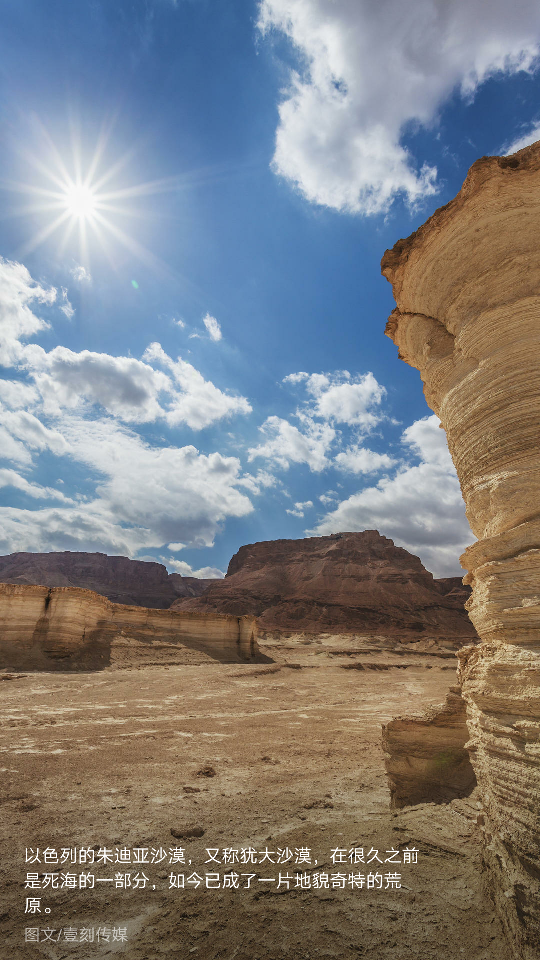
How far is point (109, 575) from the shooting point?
4269 inches

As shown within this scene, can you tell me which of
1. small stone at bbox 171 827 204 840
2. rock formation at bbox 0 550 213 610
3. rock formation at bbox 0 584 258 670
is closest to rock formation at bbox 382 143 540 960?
small stone at bbox 171 827 204 840

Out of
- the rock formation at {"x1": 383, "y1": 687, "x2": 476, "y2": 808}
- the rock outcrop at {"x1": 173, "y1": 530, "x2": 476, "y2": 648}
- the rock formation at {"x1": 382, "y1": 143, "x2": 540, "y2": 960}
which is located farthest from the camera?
the rock outcrop at {"x1": 173, "y1": 530, "x2": 476, "y2": 648}

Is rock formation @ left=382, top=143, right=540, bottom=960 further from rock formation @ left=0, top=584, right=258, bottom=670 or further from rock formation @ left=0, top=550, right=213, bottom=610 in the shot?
rock formation @ left=0, top=550, right=213, bottom=610

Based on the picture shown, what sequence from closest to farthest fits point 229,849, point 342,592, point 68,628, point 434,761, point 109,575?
point 229,849
point 434,761
point 68,628
point 342,592
point 109,575

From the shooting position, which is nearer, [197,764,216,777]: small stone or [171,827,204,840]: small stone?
[171,827,204,840]: small stone

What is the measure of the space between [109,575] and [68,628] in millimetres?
97712

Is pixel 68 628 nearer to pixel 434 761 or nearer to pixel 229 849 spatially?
pixel 229 849

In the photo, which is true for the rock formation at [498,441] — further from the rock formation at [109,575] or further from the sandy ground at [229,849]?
the rock formation at [109,575]

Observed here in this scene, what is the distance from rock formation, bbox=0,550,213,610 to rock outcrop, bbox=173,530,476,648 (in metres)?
18.2

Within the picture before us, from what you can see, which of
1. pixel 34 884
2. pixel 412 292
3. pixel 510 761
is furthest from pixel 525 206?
pixel 34 884

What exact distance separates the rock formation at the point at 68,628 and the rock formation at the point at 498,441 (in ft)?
64.0

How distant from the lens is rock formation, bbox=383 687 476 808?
477 centimetres

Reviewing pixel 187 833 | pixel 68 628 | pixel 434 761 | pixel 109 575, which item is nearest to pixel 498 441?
pixel 434 761

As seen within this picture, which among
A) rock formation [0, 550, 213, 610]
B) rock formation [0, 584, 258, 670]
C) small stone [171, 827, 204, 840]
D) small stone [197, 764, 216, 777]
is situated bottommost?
small stone [197, 764, 216, 777]
